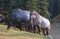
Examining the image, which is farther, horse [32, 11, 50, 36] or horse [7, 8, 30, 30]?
horse [7, 8, 30, 30]

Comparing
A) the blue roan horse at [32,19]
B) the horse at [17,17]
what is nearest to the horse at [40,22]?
the blue roan horse at [32,19]

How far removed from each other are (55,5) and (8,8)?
22.1 meters

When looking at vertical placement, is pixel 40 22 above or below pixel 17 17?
below

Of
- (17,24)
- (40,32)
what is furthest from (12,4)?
(40,32)

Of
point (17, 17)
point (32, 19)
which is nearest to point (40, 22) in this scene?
point (32, 19)

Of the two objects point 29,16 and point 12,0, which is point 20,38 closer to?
point 29,16

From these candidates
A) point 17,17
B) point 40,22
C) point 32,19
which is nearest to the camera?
point 32,19

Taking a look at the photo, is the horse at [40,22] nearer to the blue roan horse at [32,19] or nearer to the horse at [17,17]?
the blue roan horse at [32,19]

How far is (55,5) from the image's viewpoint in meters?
49.5

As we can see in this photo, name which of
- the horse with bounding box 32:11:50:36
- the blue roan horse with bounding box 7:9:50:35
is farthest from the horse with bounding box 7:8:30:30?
the horse with bounding box 32:11:50:36

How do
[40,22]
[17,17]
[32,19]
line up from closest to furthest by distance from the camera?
[32,19] < [40,22] < [17,17]

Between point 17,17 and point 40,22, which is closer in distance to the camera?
point 40,22

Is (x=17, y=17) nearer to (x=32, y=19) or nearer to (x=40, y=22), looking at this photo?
(x=32, y=19)

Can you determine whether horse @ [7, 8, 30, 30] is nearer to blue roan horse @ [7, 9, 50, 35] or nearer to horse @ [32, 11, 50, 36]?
blue roan horse @ [7, 9, 50, 35]
